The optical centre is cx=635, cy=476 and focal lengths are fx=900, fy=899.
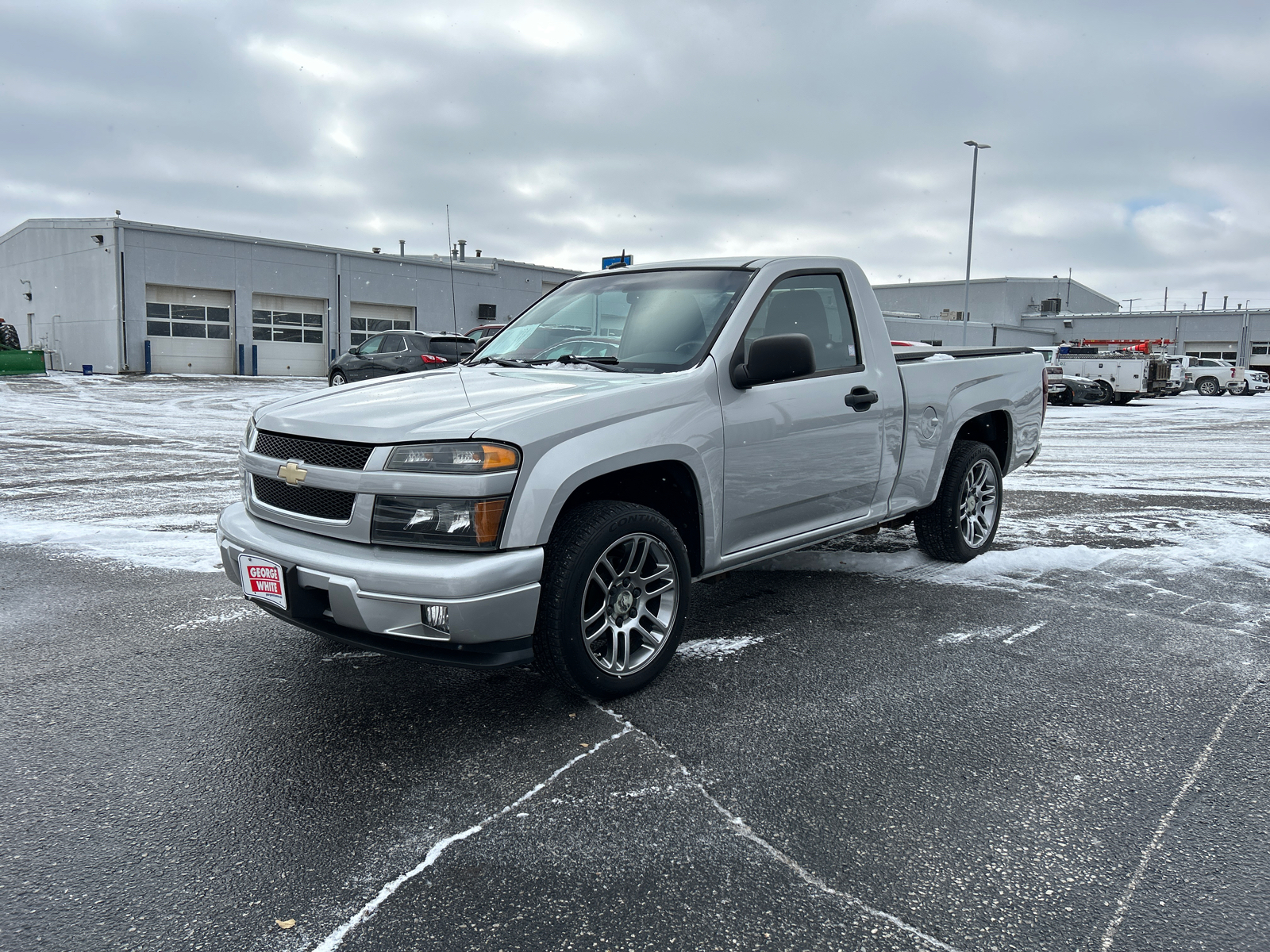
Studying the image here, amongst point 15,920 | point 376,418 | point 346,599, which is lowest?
point 15,920

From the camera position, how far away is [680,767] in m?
3.06

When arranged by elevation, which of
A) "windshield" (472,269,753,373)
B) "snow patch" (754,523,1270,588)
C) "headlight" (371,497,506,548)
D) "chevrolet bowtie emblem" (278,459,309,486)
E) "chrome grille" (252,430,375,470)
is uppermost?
"windshield" (472,269,753,373)

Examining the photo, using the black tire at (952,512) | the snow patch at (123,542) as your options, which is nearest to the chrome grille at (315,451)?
the snow patch at (123,542)

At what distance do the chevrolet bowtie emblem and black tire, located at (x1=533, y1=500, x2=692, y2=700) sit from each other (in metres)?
0.98

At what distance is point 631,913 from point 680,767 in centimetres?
80

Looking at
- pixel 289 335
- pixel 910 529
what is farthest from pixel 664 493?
pixel 289 335

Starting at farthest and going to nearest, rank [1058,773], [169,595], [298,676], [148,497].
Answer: [148,497], [169,595], [298,676], [1058,773]

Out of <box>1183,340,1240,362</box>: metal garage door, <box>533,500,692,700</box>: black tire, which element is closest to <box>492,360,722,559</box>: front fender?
<box>533,500,692,700</box>: black tire

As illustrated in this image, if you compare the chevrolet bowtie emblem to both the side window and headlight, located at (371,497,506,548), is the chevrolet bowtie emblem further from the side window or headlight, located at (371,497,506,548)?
the side window

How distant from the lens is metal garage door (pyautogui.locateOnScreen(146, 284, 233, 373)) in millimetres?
33469

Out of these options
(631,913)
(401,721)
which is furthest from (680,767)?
(401,721)

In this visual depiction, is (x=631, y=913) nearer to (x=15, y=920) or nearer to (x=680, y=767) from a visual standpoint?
(x=680, y=767)

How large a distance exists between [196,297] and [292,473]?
35.3 m

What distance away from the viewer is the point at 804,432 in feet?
13.9
